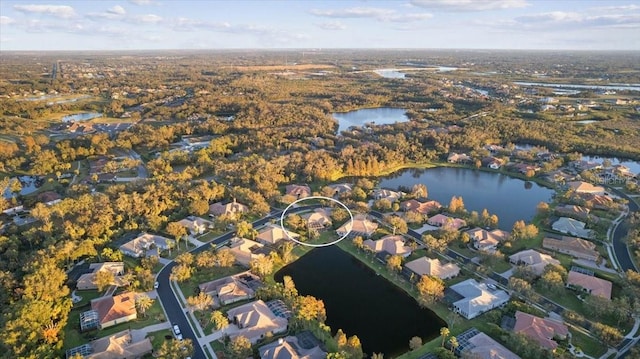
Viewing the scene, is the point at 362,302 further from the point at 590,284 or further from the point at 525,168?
the point at 525,168

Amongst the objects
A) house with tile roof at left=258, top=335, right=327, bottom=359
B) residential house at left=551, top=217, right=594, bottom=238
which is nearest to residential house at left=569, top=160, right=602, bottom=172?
residential house at left=551, top=217, right=594, bottom=238

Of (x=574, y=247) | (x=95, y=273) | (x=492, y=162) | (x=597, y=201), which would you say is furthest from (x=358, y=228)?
(x=492, y=162)

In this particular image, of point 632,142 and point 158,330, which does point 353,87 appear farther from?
point 158,330

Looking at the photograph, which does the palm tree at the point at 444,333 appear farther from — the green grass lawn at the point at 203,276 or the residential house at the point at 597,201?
the residential house at the point at 597,201

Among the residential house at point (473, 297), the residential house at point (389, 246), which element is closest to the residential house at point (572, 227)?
the residential house at point (473, 297)

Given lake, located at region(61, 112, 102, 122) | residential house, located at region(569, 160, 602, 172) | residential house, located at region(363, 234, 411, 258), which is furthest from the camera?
lake, located at region(61, 112, 102, 122)

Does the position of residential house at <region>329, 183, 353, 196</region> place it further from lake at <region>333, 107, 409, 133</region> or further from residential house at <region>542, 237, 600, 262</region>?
lake at <region>333, 107, 409, 133</region>

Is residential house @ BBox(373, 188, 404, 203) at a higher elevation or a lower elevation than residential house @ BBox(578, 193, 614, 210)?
lower
